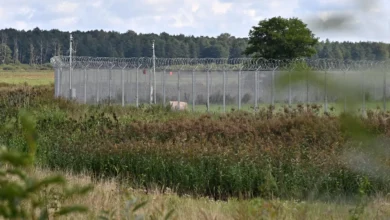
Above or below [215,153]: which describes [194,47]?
above

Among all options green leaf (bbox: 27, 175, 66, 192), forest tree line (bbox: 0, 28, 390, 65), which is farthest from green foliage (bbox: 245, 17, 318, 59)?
green leaf (bbox: 27, 175, 66, 192)

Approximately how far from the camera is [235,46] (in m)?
2.40

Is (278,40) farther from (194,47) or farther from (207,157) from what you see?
(207,157)

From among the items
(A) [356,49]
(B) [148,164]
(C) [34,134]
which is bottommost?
(B) [148,164]

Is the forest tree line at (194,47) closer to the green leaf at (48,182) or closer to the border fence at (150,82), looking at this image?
the green leaf at (48,182)

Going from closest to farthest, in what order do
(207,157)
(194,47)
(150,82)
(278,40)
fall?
1. (278,40)
2. (194,47)
3. (207,157)
4. (150,82)

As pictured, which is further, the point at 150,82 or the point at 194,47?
the point at 150,82

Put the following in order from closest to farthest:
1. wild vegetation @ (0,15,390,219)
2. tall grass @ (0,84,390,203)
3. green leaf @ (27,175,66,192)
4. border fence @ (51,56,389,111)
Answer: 1. green leaf @ (27,175,66,192)
2. wild vegetation @ (0,15,390,219)
3. tall grass @ (0,84,390,203)
4. border fence @ (51,56,389,111)

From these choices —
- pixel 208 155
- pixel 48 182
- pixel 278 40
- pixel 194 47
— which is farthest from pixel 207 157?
pixel 48 182

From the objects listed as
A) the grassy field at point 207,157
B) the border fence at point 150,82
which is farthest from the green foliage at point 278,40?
the border fence at point 150,82

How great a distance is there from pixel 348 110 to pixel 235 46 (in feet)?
3.92

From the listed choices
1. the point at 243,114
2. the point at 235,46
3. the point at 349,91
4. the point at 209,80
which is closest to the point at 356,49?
the point at 349,91

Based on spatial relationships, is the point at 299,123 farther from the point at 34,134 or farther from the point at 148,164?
the point at 34,134

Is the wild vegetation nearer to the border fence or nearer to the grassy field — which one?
the grassy field
